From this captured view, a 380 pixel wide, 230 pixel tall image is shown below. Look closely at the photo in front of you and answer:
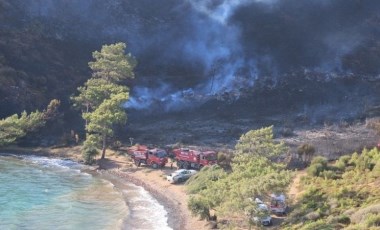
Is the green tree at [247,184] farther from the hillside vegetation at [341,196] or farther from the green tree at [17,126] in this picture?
the green tree at [17,126]

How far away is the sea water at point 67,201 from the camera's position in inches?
1715

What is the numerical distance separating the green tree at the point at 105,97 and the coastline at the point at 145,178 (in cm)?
295

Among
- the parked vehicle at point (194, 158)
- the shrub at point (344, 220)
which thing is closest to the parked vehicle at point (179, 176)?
the parked vehicle at point (194, 158)

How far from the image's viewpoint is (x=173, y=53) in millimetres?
104375

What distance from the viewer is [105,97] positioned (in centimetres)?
7238

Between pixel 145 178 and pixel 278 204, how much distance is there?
2064cm

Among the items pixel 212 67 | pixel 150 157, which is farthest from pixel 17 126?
pixel 212 67

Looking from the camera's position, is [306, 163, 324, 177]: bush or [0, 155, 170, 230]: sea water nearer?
[0, 155, 170, 230]: sea water

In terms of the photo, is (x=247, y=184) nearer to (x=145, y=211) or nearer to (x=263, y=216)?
(x=263, y=216)

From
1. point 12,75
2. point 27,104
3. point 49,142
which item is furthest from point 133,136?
point 12,75

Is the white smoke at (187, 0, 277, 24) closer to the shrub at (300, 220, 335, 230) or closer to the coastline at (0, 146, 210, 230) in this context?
the coastline at (0, 146, 210, 230)

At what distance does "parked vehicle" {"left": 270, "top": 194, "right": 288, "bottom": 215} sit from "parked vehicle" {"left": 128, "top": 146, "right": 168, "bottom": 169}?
21794 millimetres

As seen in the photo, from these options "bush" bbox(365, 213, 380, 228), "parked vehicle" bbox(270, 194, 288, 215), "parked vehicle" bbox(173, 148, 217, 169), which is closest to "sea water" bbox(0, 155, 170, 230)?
"parked vehicle" bbox(173, 148, 217, 169)

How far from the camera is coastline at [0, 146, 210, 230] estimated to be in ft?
144
